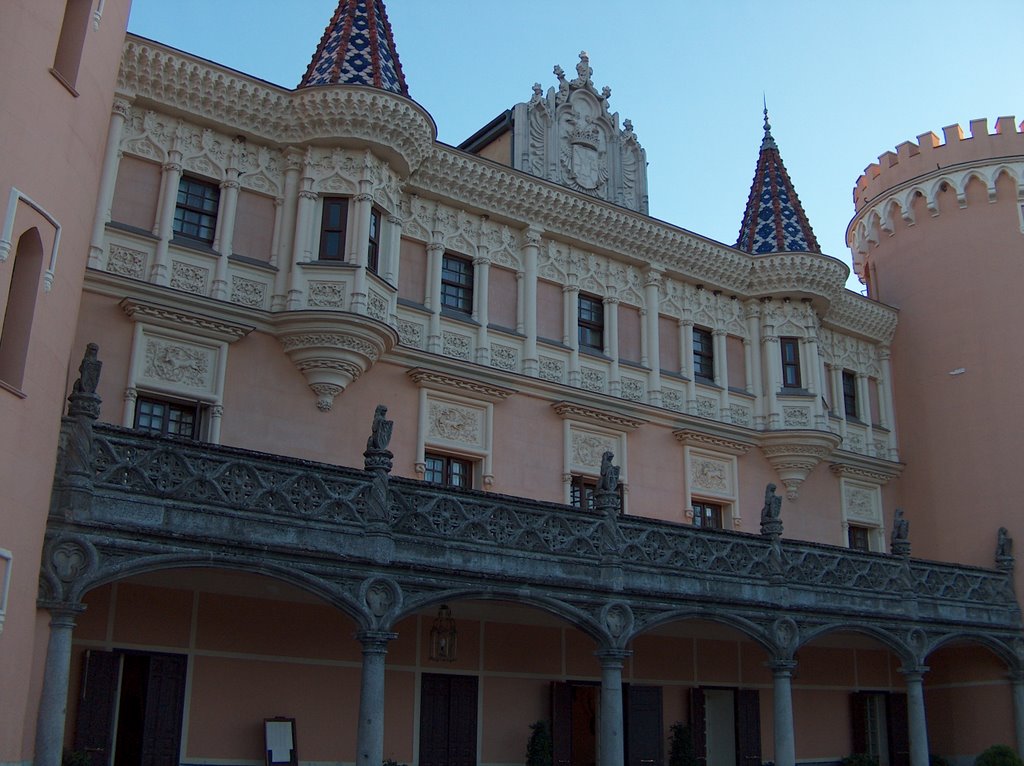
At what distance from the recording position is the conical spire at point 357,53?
21.9 m

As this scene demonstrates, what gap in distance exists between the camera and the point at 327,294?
2072 centimetres

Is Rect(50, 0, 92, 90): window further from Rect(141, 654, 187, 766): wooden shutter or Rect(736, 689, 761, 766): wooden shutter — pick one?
Rect(736, 689, 761, 766): wooden shutter

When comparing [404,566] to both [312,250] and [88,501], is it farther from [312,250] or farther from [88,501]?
[312,250]

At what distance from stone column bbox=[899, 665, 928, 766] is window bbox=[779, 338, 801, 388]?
25.7 ft

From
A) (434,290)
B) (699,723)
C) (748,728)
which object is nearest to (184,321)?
(434,290)

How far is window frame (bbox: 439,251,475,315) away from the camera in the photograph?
23781 mm

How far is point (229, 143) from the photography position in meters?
21.4

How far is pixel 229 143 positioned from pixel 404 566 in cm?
973

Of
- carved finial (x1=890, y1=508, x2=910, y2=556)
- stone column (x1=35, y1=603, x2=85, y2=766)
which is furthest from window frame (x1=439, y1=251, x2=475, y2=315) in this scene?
stone column (x1=35, y1=603, x2=85, y2=766)

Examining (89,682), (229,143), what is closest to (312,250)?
(229,143)

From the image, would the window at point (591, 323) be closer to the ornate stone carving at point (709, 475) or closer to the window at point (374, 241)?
the ornate stone carving at point (709, 475)

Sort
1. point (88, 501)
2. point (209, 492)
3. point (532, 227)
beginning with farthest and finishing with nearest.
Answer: point (532, 227)
point (209, 492)
point (88, 501)

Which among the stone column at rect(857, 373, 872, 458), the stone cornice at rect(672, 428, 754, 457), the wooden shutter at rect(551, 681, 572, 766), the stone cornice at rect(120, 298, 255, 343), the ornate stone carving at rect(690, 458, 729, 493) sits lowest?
the wooden shutter at rect(551, 681, 572, 766)

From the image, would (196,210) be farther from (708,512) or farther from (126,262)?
(708,512)
